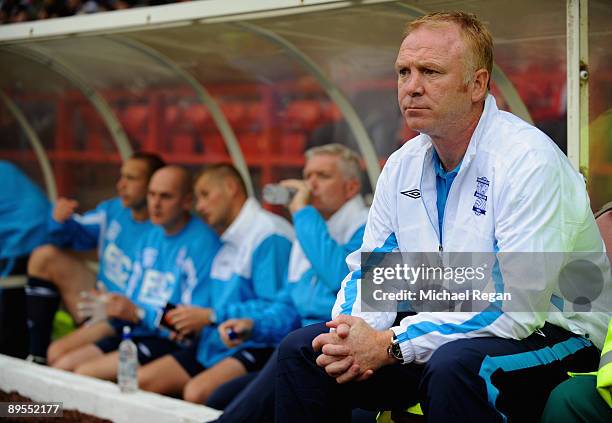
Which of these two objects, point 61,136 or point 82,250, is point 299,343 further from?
point 61,136

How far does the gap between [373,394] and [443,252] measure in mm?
463

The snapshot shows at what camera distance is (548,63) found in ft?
12.7

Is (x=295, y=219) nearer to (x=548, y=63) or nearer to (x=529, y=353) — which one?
(x=548, y=63)

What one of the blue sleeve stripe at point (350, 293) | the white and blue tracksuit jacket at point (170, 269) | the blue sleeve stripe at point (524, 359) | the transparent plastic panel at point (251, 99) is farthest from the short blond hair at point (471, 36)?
the white and blue tracksuit jacket at point (170, 269)

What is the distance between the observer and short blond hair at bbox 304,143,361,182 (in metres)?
4.41

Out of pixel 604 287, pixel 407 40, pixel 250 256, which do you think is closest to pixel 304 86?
pixel 250 256

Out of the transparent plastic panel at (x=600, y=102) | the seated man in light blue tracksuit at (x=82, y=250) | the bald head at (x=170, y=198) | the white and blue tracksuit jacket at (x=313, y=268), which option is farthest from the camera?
the seated man in light blue tracksuit at (x=82, y=250)

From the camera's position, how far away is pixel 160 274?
512cm

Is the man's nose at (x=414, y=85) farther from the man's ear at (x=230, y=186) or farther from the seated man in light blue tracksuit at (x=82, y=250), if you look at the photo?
the seated man in light blue tracksuit at (x=82, y=250)

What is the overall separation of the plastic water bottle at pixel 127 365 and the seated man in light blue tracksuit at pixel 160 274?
10 centimetres

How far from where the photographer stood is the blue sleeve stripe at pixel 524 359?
2400 millimetres

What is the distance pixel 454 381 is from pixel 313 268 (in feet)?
5.72

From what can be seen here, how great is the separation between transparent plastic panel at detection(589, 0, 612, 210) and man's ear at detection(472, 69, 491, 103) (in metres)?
0.59
